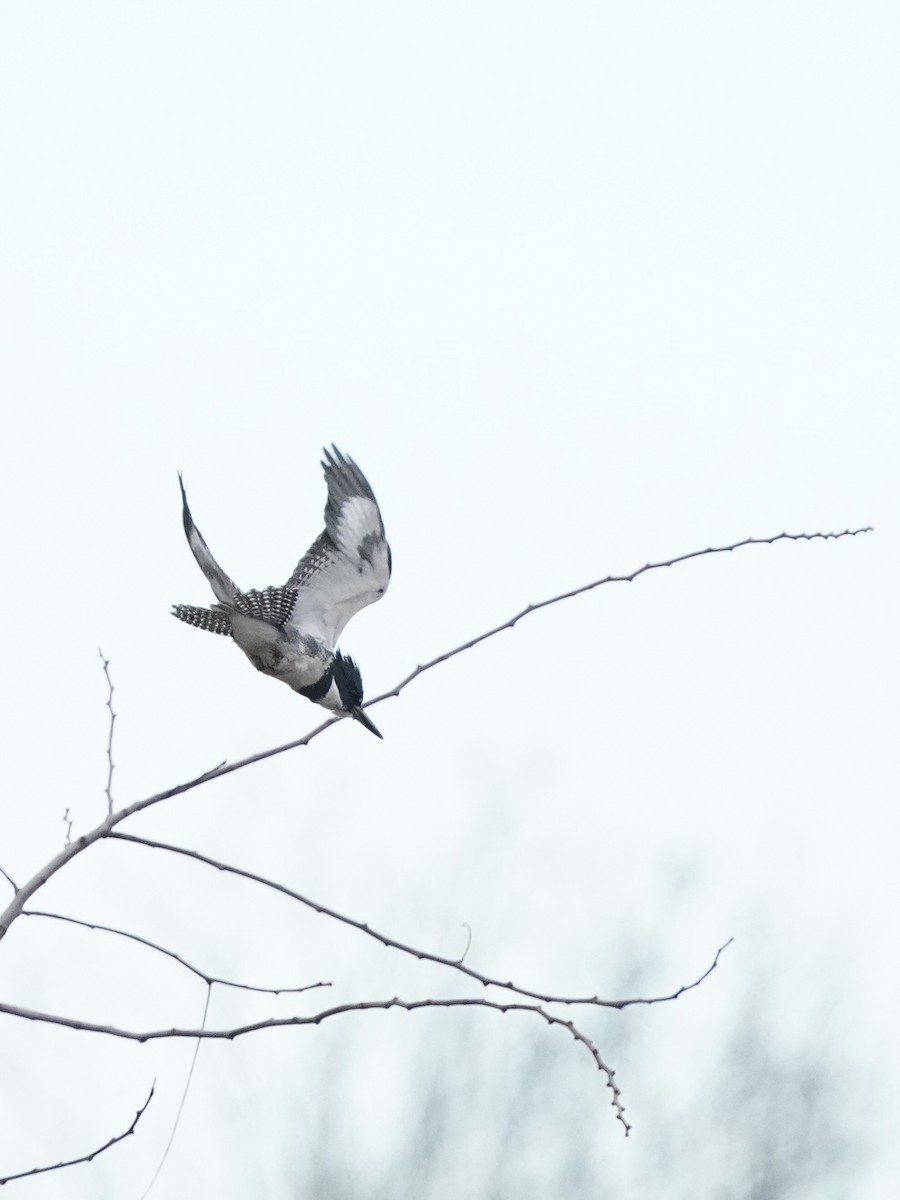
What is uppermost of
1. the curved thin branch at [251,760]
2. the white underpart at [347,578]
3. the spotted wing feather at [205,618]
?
the white underpart at [347,578]

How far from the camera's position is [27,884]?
2143mm

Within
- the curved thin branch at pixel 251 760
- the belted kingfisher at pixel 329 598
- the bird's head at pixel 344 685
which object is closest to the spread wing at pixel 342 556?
the belted kingfisher at pixel 329 598

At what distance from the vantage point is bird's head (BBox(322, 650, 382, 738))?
5.48 meters

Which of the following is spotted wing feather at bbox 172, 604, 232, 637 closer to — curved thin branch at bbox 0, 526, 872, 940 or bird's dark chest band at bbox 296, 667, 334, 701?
bird's dark chest band at bbox 296, 667, 334, 701

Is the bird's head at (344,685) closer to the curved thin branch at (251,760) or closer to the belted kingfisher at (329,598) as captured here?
the belted kingfisher at (329,598)

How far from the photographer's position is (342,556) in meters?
5.46

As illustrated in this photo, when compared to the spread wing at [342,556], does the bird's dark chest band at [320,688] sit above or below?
below

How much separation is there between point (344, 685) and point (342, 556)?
40 centimetres

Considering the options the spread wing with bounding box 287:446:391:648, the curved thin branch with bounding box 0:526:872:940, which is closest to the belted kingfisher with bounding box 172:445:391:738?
the spread wing with bounding box 287:446:391:648

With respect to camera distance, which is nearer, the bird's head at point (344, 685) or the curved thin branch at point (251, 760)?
the curved thin branch at point (251, 760)

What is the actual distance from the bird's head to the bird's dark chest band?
14mm

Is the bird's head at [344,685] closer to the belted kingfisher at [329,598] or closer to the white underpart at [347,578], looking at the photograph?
the belted kingfisher at [329,598]

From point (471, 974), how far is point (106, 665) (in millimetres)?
836

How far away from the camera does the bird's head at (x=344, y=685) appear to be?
216 inches
